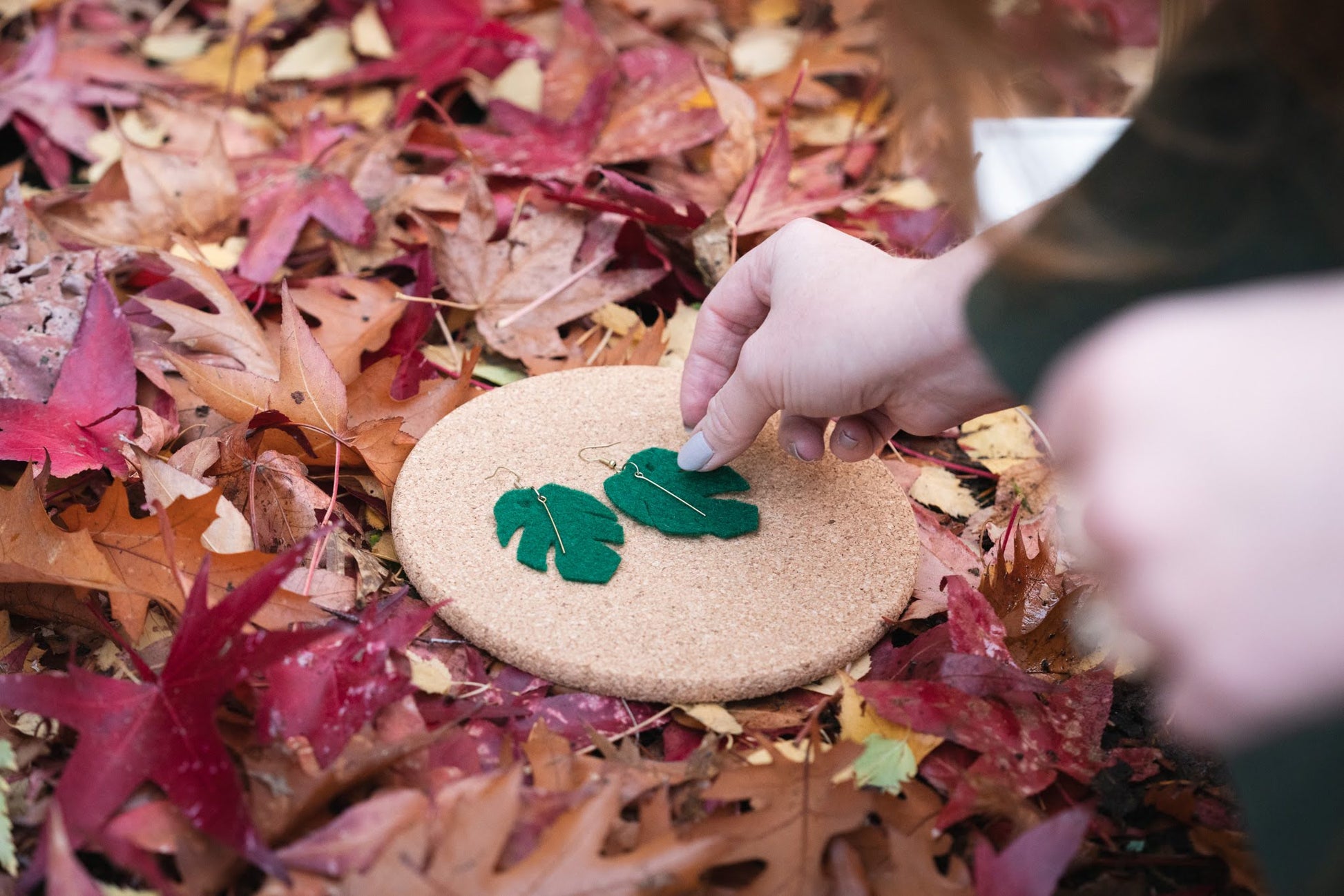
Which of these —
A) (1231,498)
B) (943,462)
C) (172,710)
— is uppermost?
(1231,498)

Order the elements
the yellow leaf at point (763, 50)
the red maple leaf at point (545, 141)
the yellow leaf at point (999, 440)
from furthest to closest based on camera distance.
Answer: the yellow leaf at point (763, 50), the red maple leaf at point (545, 141), the yellow leaf at point (999, 440)

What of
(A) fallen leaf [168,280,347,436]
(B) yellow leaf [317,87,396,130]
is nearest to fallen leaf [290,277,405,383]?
(A) fallen leaf [168,280,347,436]

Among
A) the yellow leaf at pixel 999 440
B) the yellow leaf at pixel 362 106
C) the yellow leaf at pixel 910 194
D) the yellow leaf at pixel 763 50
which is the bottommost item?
the yellow leaf at pixel 999 440

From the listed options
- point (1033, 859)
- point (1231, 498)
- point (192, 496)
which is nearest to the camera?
point (1231, 498)

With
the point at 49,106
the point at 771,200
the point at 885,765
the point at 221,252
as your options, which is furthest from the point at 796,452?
the point at 49,106

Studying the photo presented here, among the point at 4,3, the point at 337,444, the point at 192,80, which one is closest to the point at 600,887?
the point at 337,444

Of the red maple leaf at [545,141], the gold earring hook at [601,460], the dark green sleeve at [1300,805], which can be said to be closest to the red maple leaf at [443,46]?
the red maple leaf at [545,141]

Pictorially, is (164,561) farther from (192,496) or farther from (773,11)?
(773,11)

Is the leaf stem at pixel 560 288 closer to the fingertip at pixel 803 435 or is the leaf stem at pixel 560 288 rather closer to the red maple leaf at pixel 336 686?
the fingertip at pixel 803 435
